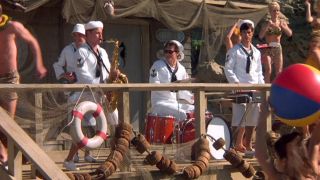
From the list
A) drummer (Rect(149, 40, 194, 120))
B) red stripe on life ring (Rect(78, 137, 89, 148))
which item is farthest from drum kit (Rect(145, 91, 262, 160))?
red stripe on life ring (Rect(78, 137, 89, 148))

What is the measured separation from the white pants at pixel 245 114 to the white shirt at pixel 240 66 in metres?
0.35

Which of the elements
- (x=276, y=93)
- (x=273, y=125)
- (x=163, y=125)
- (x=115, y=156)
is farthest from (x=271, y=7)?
(x=276, y=93)

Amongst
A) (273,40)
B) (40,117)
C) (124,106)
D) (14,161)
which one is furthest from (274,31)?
(14,161)

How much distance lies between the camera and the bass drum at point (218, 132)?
36.8 feet

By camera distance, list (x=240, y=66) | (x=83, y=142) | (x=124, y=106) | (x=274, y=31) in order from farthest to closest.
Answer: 1. (x=274, y=31)
2. (x=240, y=66)
3. (x=124, y=106)
4. (x=83, y=142)

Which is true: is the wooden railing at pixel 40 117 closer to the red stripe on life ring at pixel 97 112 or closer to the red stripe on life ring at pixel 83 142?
the red stripe on life ring at pixel 97 112

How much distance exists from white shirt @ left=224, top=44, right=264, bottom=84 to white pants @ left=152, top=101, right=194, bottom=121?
757 millimetres

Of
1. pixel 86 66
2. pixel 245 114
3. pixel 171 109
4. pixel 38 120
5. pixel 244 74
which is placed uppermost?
pixel 86 66

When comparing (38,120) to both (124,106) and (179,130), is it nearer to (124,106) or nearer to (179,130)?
(124,106)

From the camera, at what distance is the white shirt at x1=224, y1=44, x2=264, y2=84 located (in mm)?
11750

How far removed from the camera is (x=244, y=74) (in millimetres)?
11883

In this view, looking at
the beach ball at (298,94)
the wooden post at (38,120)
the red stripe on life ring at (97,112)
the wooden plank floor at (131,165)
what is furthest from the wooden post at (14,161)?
the beach ball at (298,94)

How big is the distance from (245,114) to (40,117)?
10.5ft

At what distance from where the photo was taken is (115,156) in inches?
380
